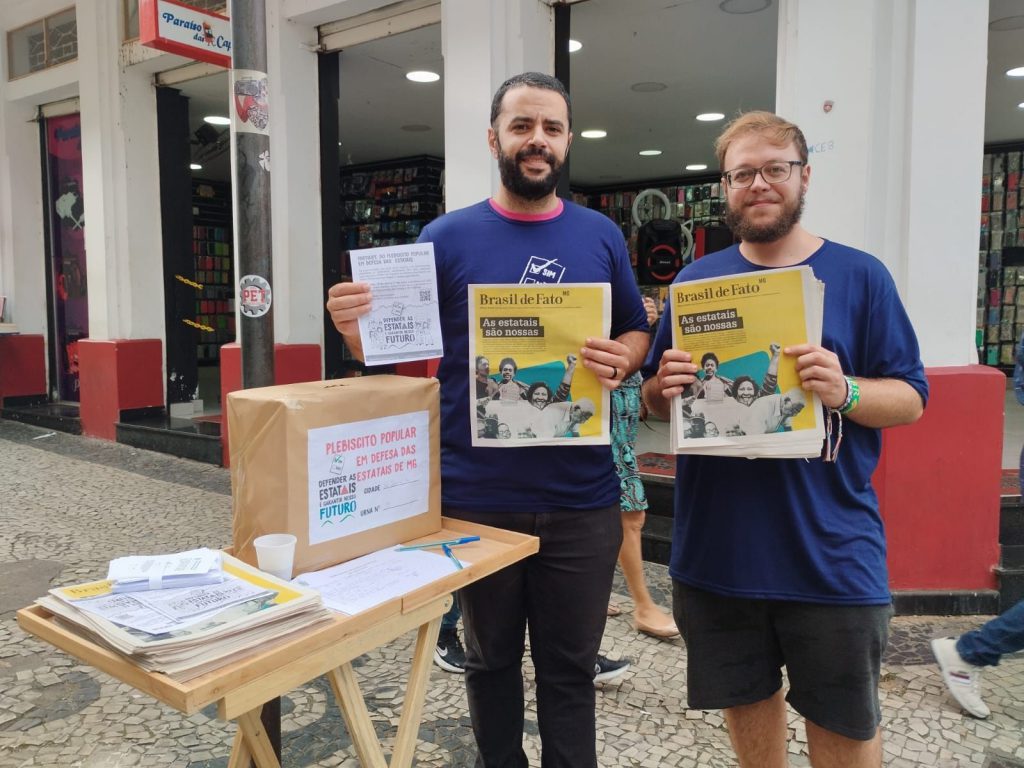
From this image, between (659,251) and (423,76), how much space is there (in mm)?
3955

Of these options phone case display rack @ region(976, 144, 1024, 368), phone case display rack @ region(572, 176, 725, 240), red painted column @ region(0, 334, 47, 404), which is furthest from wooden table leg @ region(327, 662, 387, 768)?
phone case display rack @ region(572, 176, 725, 240)

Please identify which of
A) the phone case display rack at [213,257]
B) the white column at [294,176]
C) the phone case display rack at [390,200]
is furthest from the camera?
the phone case display rack at [213,257]

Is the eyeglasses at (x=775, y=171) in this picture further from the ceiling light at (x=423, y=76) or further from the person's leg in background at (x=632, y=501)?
the ceiling light at (x=423, y=76)

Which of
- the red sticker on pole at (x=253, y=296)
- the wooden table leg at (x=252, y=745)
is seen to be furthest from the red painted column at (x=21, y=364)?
the wooden table leg at (x=252, y=745)

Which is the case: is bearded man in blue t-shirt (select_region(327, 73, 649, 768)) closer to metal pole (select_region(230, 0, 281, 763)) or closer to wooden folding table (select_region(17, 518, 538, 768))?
wooden folding table (select_region(17, 518, 538, 768))

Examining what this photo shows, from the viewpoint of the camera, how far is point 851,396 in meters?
1.46

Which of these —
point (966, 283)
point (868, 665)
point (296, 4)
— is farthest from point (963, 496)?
point (296, 4)

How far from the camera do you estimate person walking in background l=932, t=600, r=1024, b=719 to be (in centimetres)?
245

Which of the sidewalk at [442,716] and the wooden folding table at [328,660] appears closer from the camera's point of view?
the wooden folding table at [328,660]

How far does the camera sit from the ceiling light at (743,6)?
16.1 ft

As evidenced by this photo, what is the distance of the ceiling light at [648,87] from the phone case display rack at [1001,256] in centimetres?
468

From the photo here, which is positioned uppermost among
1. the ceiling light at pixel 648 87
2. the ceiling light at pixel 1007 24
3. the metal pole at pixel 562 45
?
the ceiling light at pixel 648 87

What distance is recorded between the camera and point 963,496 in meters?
3.18

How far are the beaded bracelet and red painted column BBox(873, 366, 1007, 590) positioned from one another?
1.87 meters
